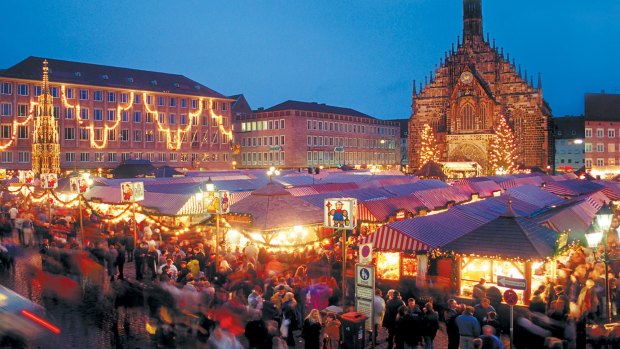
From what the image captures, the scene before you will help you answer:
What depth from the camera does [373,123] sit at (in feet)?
306

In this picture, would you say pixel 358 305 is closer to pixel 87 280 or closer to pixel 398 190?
pixel 87 280

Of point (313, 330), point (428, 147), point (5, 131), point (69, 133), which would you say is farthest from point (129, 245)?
point (428, 147)

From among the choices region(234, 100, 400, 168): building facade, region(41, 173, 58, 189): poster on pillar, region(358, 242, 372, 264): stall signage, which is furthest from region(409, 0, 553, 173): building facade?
region(358, 242, 372, 264): stall signage

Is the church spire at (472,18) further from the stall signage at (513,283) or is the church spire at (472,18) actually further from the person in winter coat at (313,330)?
the person in winter coat at (313,330)

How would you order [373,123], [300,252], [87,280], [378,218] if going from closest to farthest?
[87,280] < [300,252] < [378,218] < [373,123]

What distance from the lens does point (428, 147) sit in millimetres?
69250

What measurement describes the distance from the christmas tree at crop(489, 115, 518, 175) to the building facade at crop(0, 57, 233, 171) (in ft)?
116

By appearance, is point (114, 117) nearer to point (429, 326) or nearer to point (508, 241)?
point (508, 241)

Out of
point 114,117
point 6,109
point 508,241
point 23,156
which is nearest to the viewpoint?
point 508,241

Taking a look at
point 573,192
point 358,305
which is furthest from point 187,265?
point 573,192

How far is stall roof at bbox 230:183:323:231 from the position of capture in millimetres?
18062

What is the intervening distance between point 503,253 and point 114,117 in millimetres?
62592

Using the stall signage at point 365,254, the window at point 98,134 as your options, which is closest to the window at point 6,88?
the window at point 98,134

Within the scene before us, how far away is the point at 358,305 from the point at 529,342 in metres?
3.23
